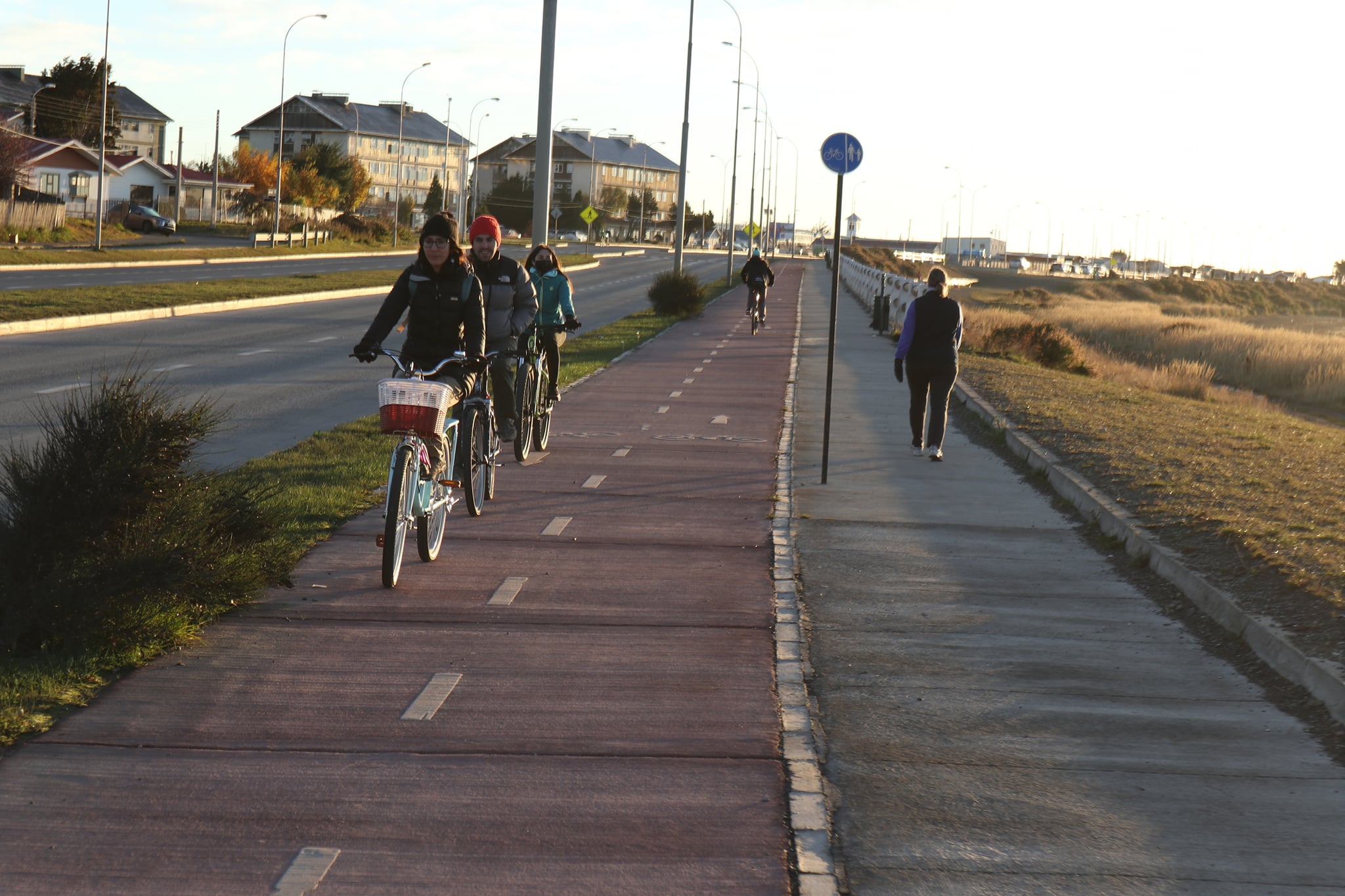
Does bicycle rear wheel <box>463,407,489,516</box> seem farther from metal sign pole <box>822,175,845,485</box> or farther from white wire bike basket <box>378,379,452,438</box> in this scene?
metal sign pole <box>822,175,845,485</box>

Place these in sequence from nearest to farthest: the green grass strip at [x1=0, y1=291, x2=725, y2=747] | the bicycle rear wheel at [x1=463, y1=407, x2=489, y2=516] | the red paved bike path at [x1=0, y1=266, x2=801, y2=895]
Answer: the red paved bike path at [x1=0, y1=266, x2=801, y2=895]
the green grass strip at [x1=0, y1=291, x2=725, y2=747]
the bicycle rear wheel at [x1=463, y1=407, x2=489, y2=516]

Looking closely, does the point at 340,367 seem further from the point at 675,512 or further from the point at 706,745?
the point at 706,745

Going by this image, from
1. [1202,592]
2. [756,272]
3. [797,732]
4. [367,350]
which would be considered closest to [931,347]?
[1202,592]

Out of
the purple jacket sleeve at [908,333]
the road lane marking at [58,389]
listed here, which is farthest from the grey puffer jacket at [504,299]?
the road lane marking at [58,389]

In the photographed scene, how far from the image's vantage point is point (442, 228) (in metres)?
8.02

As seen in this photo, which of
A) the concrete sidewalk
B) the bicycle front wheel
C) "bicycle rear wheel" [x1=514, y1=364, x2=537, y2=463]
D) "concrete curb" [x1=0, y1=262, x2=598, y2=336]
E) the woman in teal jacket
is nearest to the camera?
the concrete sidewalk

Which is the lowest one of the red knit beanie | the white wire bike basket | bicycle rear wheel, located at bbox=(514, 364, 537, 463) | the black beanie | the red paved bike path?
the red paved bike path

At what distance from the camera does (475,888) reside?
3.94 meters

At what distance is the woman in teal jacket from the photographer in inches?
530

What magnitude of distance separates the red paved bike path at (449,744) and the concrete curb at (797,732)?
0.06 metres

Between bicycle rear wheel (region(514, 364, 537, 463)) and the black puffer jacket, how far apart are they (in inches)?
140

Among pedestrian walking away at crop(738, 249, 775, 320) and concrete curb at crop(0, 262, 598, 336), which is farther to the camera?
pedestrian walking away at crop(738, 249, 775, 320)

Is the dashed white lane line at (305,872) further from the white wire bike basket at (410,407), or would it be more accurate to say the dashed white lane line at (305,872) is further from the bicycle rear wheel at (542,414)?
the bicycle rear wheel at (542,414)

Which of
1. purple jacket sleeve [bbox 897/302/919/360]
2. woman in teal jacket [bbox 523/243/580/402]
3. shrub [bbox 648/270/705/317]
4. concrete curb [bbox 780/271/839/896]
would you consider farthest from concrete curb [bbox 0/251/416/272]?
concrete curb [bbox 780/271/839/896]
